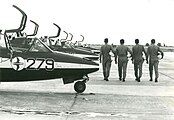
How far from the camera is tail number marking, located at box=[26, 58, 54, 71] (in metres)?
12.6

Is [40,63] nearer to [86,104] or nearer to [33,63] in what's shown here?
[33,63]

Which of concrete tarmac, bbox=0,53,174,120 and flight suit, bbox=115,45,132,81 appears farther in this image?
flight suit, bbox=115,45,132,81

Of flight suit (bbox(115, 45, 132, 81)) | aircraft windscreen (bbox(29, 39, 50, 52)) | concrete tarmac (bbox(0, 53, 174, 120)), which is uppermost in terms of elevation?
aircraft windscreen (bbox(29, 39, 50, 52))

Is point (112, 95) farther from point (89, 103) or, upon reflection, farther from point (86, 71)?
Answer: point (89, 103)

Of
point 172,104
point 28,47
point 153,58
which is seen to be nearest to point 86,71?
point 28,47

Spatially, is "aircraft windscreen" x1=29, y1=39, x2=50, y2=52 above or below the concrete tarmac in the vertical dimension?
above

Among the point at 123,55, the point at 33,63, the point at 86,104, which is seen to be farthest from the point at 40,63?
the point at 123,55

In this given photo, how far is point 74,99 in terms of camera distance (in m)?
11.8

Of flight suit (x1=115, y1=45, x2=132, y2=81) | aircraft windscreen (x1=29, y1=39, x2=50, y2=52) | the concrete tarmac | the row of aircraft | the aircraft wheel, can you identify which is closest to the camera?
the concrete tarmac

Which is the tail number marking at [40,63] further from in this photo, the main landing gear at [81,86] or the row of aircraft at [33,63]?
the main landing gear at [81,86]

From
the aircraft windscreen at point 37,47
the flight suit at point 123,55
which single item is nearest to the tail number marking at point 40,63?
the aircraft windscreen at point 37,47

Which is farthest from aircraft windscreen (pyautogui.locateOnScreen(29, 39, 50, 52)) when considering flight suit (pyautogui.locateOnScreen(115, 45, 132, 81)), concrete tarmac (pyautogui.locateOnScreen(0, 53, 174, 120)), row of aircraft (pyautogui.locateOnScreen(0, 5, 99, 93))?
flight suit (pyautogui.locateOnScreen(115, 45, 132, 81))

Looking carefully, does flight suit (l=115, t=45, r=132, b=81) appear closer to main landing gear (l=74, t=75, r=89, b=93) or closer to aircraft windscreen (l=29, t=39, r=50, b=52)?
main landing gear (l=74, t=75, r=89, b=93)

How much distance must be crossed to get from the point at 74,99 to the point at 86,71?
133 centimetres
